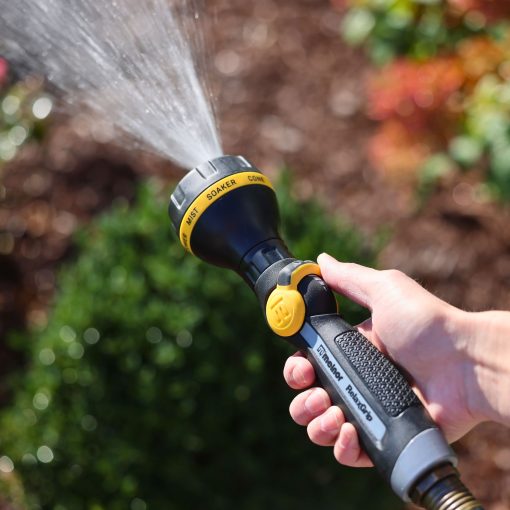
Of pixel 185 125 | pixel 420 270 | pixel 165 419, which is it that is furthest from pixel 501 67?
pixel 165 419

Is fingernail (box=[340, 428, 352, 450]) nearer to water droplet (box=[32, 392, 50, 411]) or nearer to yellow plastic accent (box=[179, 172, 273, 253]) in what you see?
yellow plastic accent (box=[179, 172, 273, 253])

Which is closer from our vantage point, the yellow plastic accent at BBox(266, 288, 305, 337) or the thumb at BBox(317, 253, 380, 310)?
the yellow plastic accent at BBox(266, 288, 305, 337)

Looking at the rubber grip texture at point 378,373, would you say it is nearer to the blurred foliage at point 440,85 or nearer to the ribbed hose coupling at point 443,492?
the ribbed hose coupling at point 443,492

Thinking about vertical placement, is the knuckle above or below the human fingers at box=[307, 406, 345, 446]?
above

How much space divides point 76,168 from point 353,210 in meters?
1.19

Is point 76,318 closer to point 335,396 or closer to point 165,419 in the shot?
point 165,419

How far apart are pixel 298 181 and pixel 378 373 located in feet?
7.28

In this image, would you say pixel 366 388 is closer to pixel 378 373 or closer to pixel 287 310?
pixel 378 373

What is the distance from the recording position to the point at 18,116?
3.28 meters

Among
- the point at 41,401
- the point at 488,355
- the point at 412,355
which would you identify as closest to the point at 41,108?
the point at 41,401

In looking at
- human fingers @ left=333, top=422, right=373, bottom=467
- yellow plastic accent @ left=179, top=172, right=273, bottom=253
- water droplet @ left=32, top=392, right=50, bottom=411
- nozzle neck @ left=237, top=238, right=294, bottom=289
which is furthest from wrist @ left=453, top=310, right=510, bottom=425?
water droplet @ left=32, top=392, right=50, bottom=411

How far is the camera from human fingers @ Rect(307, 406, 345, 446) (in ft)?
5.78

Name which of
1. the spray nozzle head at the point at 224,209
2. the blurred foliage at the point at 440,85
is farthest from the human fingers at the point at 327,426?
the blurred foliage at the point at 440,85

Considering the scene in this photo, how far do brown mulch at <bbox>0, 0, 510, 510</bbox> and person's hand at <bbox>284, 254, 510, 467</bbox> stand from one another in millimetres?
1337
